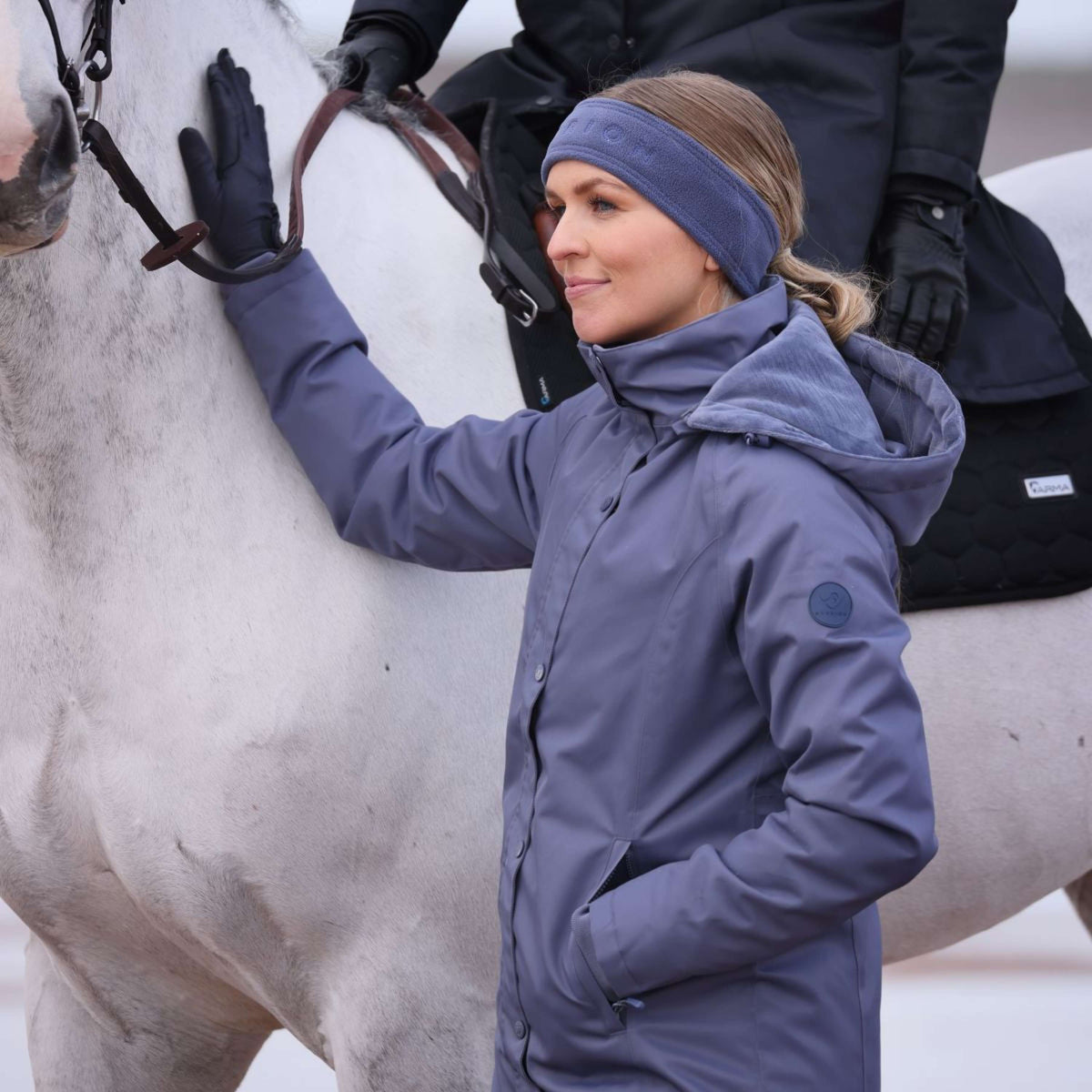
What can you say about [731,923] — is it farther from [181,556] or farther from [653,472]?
[181,556]

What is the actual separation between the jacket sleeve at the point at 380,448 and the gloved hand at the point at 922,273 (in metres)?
0.45

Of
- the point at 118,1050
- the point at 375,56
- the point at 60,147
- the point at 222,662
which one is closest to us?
the point at 60,147

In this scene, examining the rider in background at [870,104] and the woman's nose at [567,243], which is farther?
the rider in background at [870,104]

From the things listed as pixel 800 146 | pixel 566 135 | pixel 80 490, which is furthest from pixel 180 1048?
pixel 800 146

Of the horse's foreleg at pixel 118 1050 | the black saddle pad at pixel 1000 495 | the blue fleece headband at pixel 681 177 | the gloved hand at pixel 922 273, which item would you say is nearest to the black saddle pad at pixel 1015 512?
the black saddle pad at pixel 1000 495

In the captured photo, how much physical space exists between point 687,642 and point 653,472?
5.2 inches

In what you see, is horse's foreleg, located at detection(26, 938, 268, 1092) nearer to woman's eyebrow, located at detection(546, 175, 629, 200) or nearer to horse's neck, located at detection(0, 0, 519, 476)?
horse's neck, located at detection(0, 0, 519, 476)

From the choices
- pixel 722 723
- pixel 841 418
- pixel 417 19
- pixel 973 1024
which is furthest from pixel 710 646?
pixel 973 1024

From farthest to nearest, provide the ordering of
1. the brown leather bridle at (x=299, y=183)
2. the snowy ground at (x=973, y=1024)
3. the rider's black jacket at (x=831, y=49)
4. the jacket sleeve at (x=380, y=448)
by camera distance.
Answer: the snowy ground at (x=973, y=1024) → the rider's black jacket at (x=831, y=49) → the jacket sleeve at (x=380, y=448) → the brown leather bridle at (x=299, y=183)

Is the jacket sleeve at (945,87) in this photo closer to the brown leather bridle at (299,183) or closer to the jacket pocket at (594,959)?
the brown leather bridle at (299,183)

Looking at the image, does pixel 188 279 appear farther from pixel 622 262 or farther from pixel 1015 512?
pixel 1015 512

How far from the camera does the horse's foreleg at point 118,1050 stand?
1.44m

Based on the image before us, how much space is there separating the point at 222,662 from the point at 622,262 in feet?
1.56

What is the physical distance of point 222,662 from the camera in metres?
1.19
